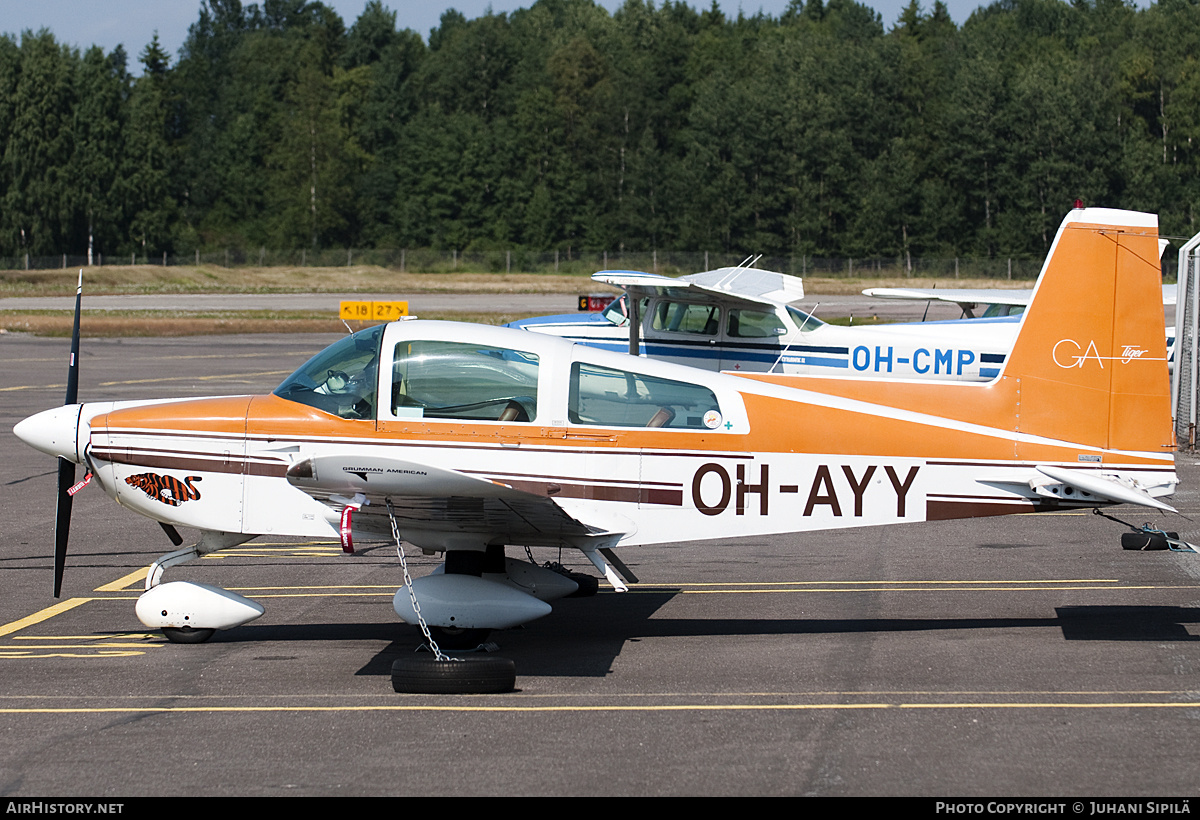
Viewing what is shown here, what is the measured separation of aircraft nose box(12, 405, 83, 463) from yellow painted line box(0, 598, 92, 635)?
1.45 meters

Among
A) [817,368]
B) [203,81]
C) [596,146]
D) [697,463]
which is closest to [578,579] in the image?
[697,463]

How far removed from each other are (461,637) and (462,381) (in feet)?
5.40

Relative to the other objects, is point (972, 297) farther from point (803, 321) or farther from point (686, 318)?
point (686, 318)

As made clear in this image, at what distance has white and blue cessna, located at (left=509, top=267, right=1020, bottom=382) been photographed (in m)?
15.9

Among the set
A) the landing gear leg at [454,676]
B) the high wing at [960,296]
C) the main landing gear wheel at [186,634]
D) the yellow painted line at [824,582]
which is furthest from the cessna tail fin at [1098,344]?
the high wing at [960,296]

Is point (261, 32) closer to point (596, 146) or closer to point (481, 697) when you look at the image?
point (596, 146)

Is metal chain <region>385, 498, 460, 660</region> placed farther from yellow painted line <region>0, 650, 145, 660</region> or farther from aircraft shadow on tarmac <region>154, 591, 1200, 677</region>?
yellow painted line <region>0, 650, 145, 660</region>

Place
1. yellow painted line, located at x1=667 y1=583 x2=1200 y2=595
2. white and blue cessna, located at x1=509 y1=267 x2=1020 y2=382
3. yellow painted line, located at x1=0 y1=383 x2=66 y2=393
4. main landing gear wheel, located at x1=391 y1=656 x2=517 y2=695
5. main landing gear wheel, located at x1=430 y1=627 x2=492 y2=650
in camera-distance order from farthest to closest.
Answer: yellow painted line, located at x1=0 y1=383 x2=66 y2=393 → white and blue cessna, located at x1=509 y1=267 x2=1020 y2=382 → yellow painted line, located at x1=667 y1=583 x2=1200 y2=595 → main landing gear wheel, located at x1=430 y1=627 x2=492 y2=650 → main landing gear wheel, located at x1=391 y1=656 x2=517 y2=695

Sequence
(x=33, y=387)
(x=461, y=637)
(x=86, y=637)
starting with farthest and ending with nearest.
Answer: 1. (x=33, y=387)
2. (x=86, y=637)
3. (x=461, y=637)

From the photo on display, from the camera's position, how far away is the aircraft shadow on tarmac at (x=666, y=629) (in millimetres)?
8008

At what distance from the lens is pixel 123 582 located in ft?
32.4

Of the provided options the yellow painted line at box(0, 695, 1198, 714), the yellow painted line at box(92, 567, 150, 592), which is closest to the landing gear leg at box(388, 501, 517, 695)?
the yellow painted line at box(0, 695, 1198, 714)

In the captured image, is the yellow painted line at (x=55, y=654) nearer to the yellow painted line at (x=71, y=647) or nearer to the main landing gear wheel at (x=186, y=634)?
the yellow painted line at (x=71, y=647)

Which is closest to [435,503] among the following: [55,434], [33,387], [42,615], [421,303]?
[55,434]
